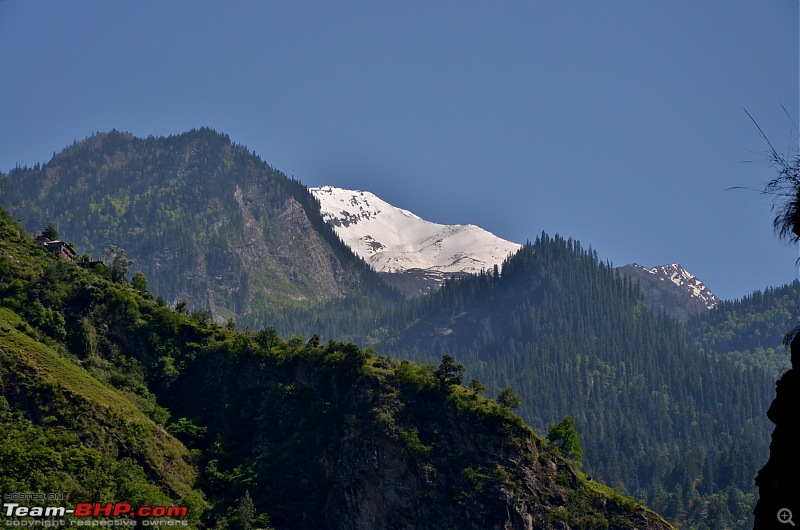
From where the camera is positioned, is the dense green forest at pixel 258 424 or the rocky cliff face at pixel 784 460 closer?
the rocky cliff face at pixel 784 460

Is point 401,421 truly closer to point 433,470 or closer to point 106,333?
point 433,470

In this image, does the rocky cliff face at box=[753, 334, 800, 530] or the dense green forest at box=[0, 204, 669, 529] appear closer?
the rocky cliff face at box=[753, 334, 800, 530]

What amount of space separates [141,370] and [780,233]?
127m

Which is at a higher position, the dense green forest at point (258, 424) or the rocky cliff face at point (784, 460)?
the dense green forest at point (258, 424)

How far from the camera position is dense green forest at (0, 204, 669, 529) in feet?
376

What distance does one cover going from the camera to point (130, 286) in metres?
159

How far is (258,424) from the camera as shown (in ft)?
443

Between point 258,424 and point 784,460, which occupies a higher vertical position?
point 258,424

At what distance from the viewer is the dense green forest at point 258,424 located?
376 ft

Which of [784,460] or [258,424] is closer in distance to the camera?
[784,460]

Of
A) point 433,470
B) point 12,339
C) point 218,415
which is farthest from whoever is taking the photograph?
point 218,415

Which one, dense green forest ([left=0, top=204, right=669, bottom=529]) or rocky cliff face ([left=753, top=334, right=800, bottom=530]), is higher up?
dense green forest ([left=0, top=204, right=669, bottom=529])

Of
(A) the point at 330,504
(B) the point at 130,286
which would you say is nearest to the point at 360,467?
(A) the point at 330,504

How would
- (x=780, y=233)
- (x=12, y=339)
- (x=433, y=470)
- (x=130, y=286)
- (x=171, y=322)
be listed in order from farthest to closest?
(x=130, y=286), (x=171, y=322), (x=433, y=470), (x=12, y=339), (x=780, y=233)
